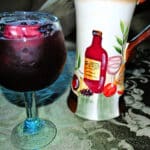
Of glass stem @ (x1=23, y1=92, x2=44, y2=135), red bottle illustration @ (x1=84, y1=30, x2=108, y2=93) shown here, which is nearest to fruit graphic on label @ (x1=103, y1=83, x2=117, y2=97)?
red bottle illustration @ (x1=84, y1=30, x2=108, y2=93)

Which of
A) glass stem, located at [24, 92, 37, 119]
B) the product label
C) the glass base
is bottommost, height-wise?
the glass base

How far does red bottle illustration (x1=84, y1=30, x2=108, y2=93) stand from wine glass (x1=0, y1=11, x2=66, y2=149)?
61mm

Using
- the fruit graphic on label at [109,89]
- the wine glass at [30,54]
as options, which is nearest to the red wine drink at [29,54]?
the wine glass at [30,54]

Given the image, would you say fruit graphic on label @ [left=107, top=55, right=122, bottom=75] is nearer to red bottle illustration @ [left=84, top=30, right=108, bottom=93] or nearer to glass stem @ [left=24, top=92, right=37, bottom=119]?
red bottle illustration @ [left=84, top=30, right=108, bottom=93]

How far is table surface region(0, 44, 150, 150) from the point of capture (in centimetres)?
38

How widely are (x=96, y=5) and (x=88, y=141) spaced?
0.61 ft

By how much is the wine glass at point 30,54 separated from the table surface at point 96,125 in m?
0.02

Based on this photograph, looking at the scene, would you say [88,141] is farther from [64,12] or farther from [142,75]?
[64,12]

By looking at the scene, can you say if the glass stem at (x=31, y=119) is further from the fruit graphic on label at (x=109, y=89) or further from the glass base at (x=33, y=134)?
the fruit graphic on label at (x=109, y=89)

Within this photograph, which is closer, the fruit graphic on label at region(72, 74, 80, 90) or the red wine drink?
the red wine drink

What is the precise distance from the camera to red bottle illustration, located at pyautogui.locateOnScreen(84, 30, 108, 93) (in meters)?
0.42

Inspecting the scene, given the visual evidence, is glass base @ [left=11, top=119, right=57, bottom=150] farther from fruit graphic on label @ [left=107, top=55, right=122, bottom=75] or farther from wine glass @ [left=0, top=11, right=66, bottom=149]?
fruit graphic on label @ [left=107, top=55, right=122, bottom=75]

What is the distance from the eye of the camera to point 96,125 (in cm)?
43

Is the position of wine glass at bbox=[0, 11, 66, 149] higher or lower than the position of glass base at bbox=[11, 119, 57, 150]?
higher
